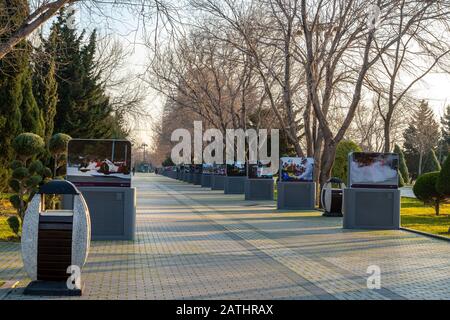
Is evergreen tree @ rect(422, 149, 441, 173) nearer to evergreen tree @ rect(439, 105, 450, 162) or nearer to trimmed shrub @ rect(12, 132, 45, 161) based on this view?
evergreen tree @ rect(439, 105, 450, 162)

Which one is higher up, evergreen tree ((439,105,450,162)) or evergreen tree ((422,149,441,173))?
evergreen tree ((439,105,450,162))

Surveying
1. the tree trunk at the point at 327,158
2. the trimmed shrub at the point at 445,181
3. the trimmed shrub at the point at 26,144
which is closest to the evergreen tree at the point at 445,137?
the tree trunk at the point at 327,158

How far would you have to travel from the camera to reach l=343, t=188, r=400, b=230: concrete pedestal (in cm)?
1731

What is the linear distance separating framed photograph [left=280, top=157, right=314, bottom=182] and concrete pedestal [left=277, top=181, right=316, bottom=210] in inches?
7.5

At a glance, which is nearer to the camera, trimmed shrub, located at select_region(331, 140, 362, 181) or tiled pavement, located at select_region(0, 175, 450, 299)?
tiled pavement, located at select_region(0, 175, 450, 299)

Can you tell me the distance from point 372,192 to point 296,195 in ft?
24.9

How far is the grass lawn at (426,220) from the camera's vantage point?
17906 millimetres

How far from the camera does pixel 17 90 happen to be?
22.2 metres

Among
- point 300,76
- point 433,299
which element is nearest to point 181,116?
point 300,76

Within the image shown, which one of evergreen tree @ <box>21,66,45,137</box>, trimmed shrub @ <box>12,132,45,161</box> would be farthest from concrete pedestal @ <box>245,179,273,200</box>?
trimmed shrub @ <box>12,132,45,161</box>

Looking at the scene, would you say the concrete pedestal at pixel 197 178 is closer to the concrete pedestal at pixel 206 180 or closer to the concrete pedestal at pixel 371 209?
the concrete pedestal at pixel 206 180

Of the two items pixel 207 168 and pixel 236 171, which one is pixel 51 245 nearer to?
pixel 236 171

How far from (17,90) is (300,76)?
565 inches

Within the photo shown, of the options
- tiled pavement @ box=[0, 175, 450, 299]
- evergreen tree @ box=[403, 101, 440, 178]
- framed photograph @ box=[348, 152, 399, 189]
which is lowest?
tiled pavement @ box=[0, 175, 450, 299]
